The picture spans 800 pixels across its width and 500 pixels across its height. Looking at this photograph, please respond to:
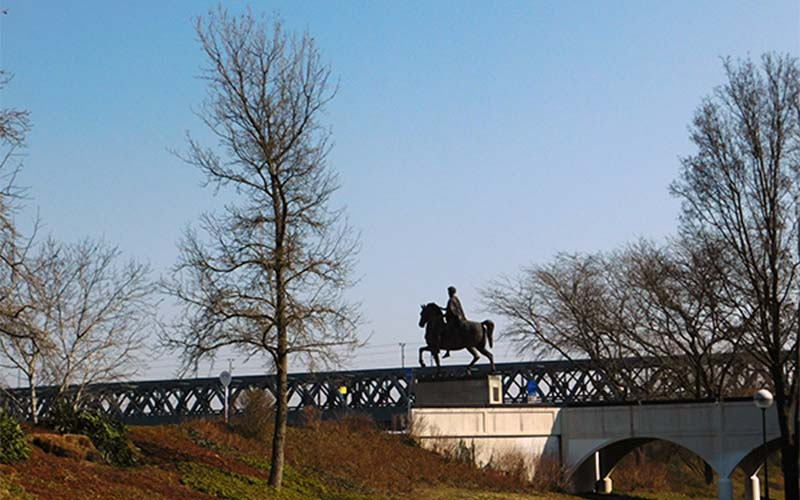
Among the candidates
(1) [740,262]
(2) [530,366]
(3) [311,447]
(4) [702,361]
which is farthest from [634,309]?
(3) [311,447]

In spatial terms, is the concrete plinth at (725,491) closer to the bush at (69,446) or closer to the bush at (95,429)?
the bush at (95,429)

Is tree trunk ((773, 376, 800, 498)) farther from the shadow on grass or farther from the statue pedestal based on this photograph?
the statue pedestal

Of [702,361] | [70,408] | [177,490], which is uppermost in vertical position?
[702,361]

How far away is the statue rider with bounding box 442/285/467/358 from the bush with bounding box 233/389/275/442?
28.5 feet

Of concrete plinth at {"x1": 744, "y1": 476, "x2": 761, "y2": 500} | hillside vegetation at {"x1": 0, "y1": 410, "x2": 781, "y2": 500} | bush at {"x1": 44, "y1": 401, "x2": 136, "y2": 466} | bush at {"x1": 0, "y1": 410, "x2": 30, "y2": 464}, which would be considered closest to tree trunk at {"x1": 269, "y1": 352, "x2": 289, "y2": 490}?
hillside vegetation at {"x1": 0, "y1": 410, "x2": 781, "y2": 500}

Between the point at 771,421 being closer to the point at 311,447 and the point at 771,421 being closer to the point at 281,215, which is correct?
the point at 311,447

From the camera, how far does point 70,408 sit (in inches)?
1014

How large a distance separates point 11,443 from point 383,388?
42.6 m

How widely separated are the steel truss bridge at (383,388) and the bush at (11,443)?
30006mm

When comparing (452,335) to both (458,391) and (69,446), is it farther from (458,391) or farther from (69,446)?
(69,446)

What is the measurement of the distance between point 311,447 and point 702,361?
25262mm

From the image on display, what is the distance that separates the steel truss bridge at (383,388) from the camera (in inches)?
2156

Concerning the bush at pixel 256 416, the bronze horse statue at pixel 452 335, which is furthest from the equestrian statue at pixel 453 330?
the bush at pixel 256 416

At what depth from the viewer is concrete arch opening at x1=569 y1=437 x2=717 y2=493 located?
4325 cm
